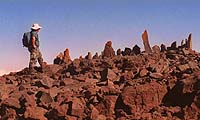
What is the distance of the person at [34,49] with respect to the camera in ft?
53.2

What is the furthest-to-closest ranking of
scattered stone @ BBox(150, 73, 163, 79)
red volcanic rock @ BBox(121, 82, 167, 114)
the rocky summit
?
scattered stone @ BBox(150, 73, 163, 79) < red volcanic rock @ BBox(121, 82, 167, 114) < the rocky summit

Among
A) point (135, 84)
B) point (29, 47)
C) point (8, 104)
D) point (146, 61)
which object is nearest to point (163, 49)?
point (146, 61)

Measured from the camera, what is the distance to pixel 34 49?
16.5 m

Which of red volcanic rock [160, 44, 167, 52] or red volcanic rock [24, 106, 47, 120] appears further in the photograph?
red volcanic rock [160, 44, 167, 52]

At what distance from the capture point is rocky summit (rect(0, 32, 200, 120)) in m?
10.5

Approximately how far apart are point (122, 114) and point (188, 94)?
1662mm

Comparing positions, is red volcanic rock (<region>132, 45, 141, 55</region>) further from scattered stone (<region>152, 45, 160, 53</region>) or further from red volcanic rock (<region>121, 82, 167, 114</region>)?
red volcanic rock (<region>121, 82, 167, 114</region>)

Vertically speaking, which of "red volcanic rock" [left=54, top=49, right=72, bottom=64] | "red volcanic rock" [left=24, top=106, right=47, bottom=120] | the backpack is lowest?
"red volcanic rock" [left=24, top=106, right=47, bottom=120]

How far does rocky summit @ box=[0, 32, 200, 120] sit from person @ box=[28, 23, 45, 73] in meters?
1.52

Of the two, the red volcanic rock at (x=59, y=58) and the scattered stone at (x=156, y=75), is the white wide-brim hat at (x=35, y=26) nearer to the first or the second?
the red volcanic rock at (x=59, y=58)

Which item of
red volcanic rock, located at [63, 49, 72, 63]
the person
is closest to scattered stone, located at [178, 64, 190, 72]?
the person

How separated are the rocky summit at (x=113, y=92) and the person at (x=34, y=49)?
4.99 ft

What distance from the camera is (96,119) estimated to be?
10.0 metres

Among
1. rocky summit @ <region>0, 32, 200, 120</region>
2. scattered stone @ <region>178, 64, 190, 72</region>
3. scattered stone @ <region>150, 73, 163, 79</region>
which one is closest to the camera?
rocky summit @ <region>0, 32, 200, 120</region>
